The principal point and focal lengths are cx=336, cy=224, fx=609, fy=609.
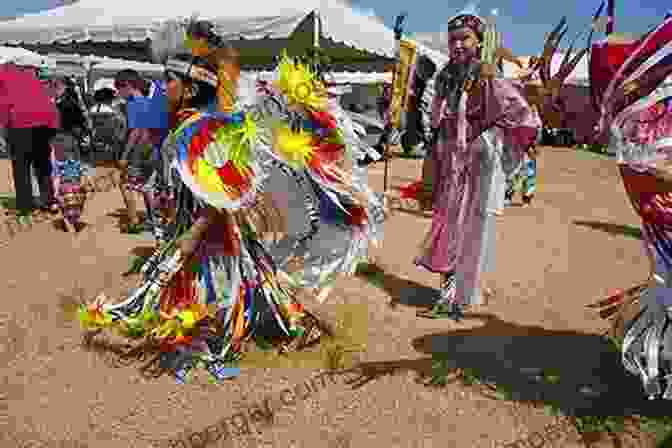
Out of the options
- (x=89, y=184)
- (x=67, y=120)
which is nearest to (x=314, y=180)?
(x=67, y=120)

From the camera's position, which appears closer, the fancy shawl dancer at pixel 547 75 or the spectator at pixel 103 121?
the fancy shawl dancer at pixel 547 75

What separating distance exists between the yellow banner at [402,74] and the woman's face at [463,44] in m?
3.53

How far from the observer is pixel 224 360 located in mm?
3195

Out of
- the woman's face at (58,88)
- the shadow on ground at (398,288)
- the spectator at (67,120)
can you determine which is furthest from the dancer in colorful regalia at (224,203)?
the woman's face at (58,88)

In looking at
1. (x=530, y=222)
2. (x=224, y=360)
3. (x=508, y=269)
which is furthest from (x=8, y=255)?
(x=530, y=222)

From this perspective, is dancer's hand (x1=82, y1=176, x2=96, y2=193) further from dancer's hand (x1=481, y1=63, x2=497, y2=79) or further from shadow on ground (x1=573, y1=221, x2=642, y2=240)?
shadow on ground (x1=573, y1=221, x2=642, y2=240)

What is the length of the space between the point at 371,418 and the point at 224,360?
2.84 feet

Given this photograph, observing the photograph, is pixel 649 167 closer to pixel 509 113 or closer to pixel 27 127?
pixel 509 113

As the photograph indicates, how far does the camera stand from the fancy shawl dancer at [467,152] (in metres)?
3.55

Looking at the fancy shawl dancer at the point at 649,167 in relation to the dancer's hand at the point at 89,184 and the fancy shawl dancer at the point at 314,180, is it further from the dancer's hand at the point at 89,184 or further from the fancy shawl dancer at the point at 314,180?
the dancer's hand at the point at 89,184

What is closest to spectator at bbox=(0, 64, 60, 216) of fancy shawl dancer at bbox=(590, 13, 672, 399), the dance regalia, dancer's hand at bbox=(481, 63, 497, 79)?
the dance regalia

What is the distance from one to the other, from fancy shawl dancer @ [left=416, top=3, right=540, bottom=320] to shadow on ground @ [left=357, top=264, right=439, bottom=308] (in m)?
0.25

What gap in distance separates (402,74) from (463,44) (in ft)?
11.9

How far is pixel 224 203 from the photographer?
9.25 ft
